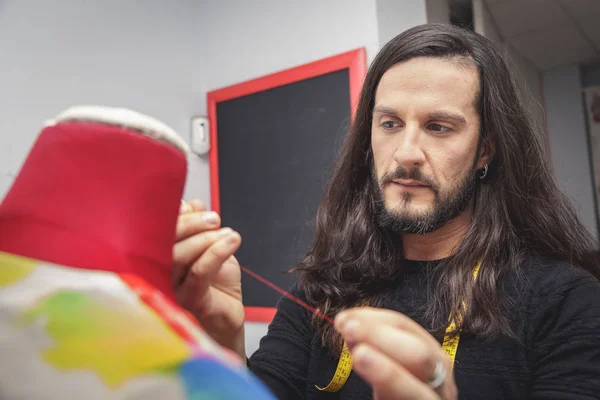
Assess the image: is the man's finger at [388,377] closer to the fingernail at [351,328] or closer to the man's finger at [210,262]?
the fingernail at [351,328]

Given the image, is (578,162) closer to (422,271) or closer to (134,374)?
(422,271)

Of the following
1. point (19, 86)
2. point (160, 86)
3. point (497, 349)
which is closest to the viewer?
point (497, 349)

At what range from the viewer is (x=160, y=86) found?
2.18 meters

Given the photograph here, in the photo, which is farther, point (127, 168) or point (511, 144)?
point (511, 144)

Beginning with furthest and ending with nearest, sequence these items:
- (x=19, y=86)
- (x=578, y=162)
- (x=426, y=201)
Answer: (x=578, y=162) → (x=19, y=86) → (x=426, y=201)

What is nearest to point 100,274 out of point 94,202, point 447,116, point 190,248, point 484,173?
point 94,202

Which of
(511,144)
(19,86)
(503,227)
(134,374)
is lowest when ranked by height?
(134,374)

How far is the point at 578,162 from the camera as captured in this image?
4578 mm

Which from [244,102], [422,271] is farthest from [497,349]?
[244,102]

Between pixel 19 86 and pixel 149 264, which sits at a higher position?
pixel 19 86

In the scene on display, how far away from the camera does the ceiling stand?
127 inches

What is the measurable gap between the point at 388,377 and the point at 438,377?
3.6 inches

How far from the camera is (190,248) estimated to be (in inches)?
27.8

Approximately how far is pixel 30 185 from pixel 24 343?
0.16 m
